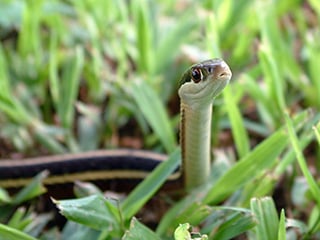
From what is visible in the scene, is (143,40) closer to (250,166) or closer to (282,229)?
(250,166)

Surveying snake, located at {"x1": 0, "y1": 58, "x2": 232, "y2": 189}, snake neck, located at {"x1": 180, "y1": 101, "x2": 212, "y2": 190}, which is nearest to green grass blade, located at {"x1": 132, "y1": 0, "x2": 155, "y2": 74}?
snake, located at {"x1": 0, "y1": 58, "x2": 232, "y2": 189}

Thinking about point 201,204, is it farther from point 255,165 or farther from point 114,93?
point 114,93

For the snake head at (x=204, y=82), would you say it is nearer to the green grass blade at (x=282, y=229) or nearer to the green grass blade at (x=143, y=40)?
the green grass blade at (x=282, y=229)

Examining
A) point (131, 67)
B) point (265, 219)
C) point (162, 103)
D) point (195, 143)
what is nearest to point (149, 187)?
point (195, 143)

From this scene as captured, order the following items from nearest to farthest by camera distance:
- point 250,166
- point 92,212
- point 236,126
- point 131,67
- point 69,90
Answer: point 92,212 < point 250,166 < point 236,126 < point 69,90 < point 131,67

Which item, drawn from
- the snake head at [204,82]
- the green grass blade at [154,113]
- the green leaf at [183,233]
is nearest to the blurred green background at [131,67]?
the green grass blade at [154,113]

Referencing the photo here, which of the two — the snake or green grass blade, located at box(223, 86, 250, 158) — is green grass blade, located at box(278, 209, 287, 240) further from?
green grass blade, located at box(223, 86, 250, 158)
